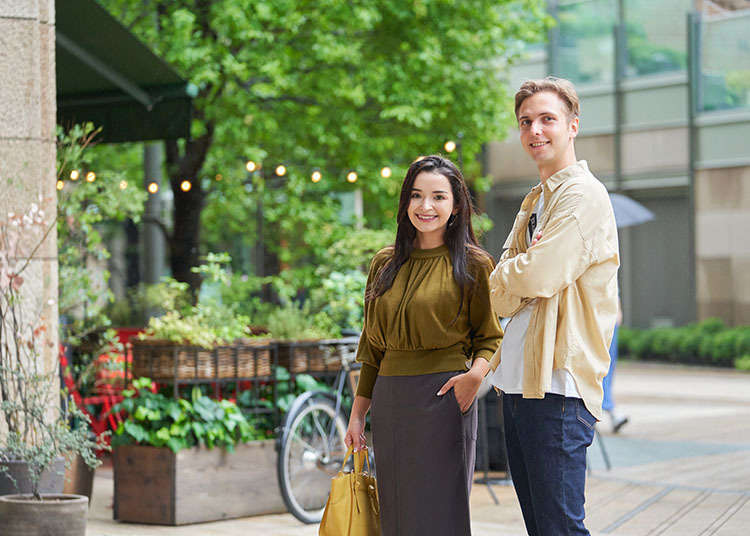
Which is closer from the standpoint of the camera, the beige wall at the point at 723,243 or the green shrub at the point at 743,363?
the green shrub at the point at 743,363

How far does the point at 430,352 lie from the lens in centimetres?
384

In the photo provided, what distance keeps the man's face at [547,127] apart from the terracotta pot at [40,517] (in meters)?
2.90

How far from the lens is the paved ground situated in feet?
21.7

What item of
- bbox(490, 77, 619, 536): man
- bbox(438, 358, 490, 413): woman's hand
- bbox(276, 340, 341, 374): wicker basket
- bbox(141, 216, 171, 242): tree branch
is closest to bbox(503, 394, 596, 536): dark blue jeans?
bbox(490, 77, 619, 536): man

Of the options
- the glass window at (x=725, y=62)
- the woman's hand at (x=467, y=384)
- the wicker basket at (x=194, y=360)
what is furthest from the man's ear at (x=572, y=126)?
the glass window at (x=725, y=62)

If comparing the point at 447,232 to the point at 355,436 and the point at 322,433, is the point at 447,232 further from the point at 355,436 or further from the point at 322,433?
the point at 322,433

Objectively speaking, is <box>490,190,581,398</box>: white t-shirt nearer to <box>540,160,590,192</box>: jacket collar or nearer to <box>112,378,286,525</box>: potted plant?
<box>540,160,590,192</box>: jacket collar

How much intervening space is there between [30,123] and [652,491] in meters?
4.92

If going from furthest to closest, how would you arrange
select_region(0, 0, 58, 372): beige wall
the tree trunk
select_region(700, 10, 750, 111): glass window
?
select_region(700, 10, 750, 111): glass window, the tree trunk, select_region(0, 0, 58, 372): beige wall

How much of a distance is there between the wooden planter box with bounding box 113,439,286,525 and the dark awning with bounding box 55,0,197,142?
2828 millimetres

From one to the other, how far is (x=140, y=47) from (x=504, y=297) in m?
5.20

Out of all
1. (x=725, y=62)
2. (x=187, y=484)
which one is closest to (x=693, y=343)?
(x=725, y=62)

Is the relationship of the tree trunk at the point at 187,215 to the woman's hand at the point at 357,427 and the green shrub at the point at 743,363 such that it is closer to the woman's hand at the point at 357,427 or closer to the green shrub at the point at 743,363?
the woman's hand at the point at 357,427

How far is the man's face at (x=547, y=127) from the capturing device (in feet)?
11.3
